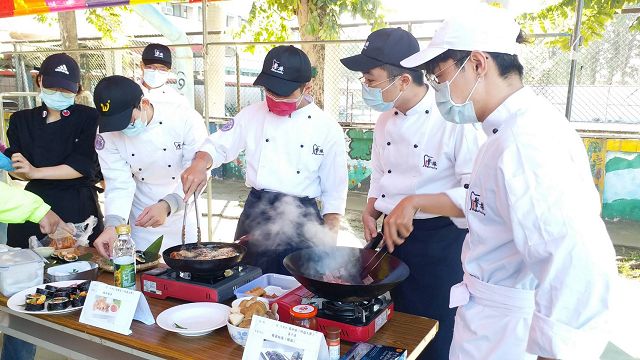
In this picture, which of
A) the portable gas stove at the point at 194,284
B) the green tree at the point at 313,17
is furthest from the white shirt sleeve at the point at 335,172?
the green tree at the point at 313,17

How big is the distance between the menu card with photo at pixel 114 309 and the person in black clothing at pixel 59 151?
1642 millimetres

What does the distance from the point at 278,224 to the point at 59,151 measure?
175 centimetres

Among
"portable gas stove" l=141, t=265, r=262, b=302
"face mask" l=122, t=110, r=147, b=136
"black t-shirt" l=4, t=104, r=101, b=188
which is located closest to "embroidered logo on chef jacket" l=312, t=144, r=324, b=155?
"portable gas stove" l=141, t=265, r=262, b=302

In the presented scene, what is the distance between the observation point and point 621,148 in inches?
271

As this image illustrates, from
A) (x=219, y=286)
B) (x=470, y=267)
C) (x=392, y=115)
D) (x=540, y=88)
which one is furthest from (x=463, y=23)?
(x=540, y=88)

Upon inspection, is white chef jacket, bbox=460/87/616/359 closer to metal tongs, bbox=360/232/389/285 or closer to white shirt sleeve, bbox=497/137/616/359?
white shirt sleeve, bbox=497/137/616/359

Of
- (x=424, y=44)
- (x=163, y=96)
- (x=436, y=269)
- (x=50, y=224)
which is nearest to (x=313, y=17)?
(x=424, y=44)

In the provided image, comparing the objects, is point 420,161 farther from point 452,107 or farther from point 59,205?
point 59,205

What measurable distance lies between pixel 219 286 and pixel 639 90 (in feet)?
27.9

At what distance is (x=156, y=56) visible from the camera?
13.8 ft

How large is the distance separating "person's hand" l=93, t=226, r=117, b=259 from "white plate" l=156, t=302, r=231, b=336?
98 centimetres

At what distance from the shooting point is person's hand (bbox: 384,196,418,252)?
2.21 m

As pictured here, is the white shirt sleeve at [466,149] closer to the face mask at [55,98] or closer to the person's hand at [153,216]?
the person's hand at [153,216]

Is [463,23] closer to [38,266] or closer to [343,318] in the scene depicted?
[343,318]
